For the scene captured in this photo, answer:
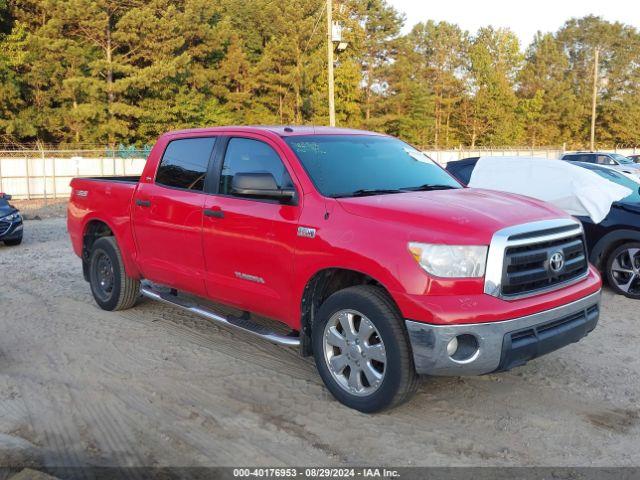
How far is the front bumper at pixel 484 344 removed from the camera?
149 inches

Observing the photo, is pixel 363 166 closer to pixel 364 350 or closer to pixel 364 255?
pixel 364 255

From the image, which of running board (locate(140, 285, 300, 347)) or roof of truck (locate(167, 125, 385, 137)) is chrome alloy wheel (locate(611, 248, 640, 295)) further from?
running board (locate(140, 285, 300, 347))

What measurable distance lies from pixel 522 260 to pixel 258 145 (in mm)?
2303

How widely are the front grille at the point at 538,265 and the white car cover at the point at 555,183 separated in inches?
145

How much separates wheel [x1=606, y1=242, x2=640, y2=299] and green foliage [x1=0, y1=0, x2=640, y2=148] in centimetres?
3569

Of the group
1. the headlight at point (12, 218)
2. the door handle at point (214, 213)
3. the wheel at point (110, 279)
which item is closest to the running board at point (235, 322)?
the wheel at point (110, 279)

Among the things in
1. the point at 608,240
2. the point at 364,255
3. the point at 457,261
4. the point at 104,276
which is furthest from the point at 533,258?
the point at 104,276

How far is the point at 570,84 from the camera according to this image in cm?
8019

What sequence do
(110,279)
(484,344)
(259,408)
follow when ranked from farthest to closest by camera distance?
(110,279), (259,408), (484,344)

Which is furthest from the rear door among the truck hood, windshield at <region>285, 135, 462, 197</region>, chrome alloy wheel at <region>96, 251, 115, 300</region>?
the truck hood

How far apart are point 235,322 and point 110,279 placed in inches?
96.6

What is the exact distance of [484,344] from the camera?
3.78 m

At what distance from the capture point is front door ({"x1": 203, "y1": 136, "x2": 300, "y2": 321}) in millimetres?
4672

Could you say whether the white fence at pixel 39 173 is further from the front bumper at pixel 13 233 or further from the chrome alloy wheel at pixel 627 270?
the chrome alloy wheel at pixel 627 270
